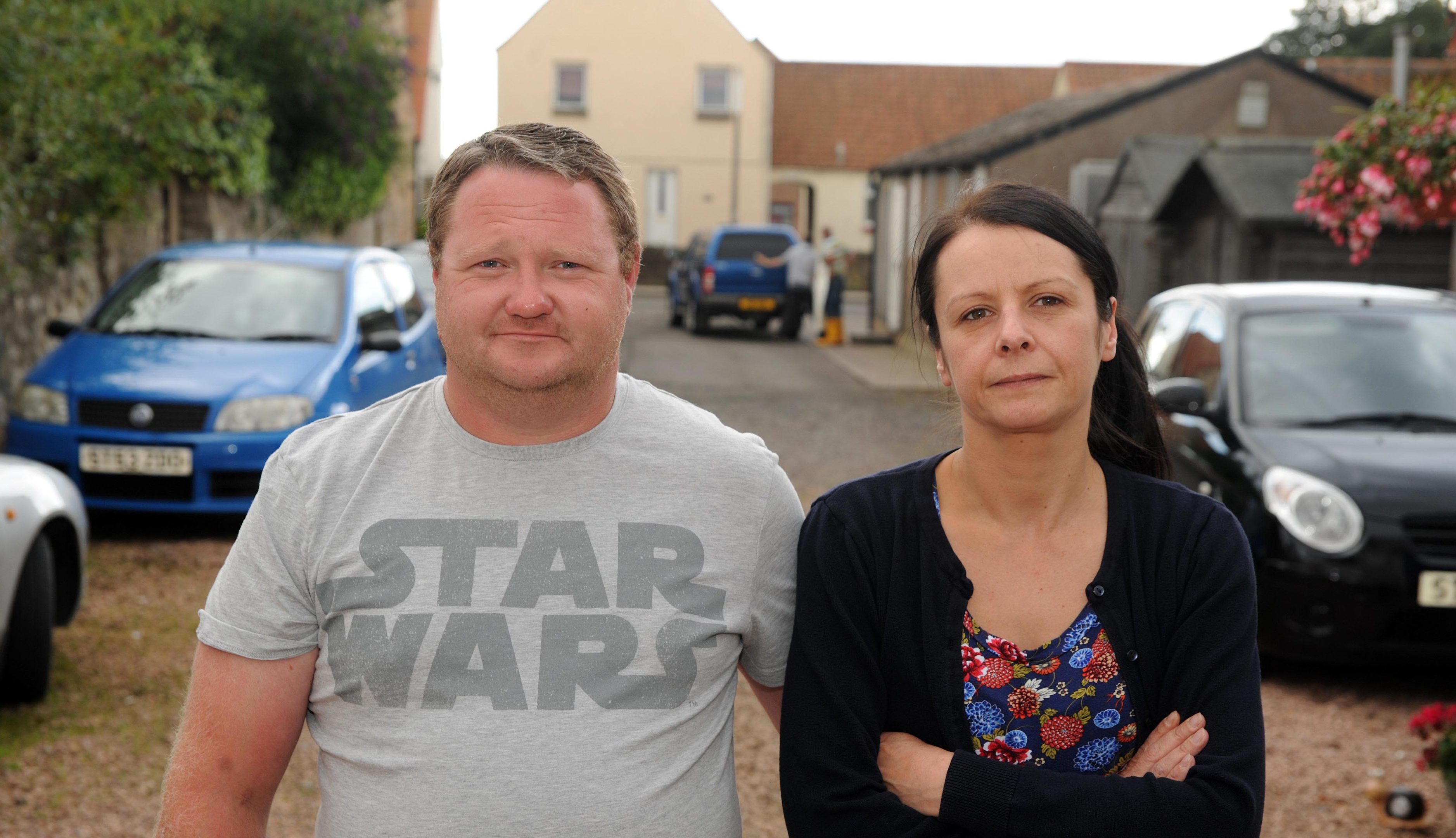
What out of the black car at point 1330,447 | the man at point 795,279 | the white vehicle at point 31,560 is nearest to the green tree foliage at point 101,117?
the white vehicle at point 31,560

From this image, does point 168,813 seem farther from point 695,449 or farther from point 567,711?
point 695,449

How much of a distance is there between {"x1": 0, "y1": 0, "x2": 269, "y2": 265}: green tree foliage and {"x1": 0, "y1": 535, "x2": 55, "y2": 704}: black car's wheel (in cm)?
430

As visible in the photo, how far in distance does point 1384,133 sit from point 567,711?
171 inches

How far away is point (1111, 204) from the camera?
18.0 m

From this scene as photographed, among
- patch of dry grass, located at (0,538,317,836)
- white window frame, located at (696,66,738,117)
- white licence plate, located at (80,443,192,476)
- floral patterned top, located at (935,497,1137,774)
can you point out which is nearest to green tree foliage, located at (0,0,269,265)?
white licence plate, located at (80,443,192,476)

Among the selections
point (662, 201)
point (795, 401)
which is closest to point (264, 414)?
point (795, 401)

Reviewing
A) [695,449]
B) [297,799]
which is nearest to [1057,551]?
[695,449]

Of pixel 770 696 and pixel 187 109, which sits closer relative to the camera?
pixel 770 696

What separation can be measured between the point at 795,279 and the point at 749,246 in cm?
108

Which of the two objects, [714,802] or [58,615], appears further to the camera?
[58,615]

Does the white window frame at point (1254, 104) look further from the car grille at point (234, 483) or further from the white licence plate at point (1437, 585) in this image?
the car grille at point (234, 483)

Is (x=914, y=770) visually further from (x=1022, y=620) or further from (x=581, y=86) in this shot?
(x=581, y=86)

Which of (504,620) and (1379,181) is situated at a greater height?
(1379,181)

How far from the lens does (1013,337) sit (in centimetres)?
217
